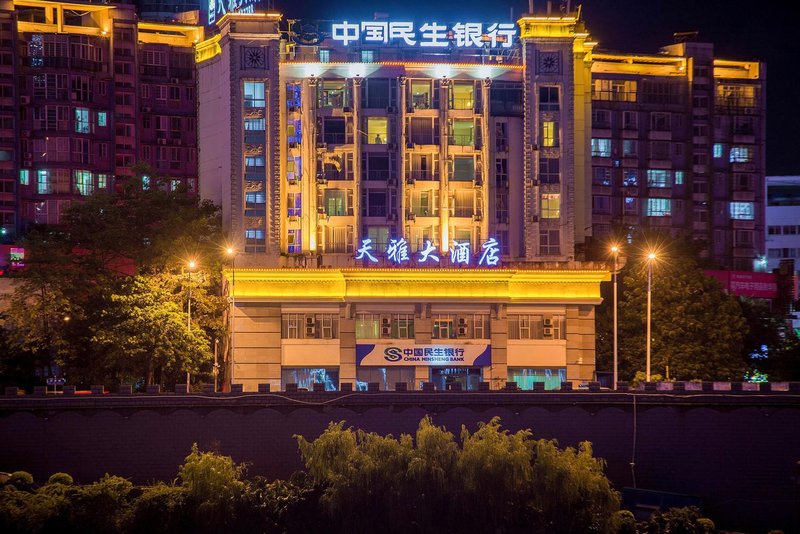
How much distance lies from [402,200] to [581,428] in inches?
881

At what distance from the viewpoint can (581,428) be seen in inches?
2293

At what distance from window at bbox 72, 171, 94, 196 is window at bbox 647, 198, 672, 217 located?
48178mm

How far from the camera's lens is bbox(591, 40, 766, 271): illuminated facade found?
356ft

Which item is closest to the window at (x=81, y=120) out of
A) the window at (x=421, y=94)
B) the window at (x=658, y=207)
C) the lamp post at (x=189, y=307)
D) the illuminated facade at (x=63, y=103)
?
the illuminated facade at (x=63, y=103)

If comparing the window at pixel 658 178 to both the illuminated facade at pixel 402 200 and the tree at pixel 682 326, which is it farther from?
the tree at pixel 682 326

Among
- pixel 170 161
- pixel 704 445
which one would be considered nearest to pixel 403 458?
pixel 704 445

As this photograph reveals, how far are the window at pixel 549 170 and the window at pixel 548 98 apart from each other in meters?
3.16

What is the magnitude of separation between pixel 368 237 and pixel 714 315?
21030 millimetres

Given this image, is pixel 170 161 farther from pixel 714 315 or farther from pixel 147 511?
pixel 147 511

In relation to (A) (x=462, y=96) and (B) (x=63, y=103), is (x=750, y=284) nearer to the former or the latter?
(A) (x=462, y=96)

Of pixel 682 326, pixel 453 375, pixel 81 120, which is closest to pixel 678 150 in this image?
pixel 682 326

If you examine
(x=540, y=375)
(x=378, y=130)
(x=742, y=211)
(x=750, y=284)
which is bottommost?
(x=540, y=375)

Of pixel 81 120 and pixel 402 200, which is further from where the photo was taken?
pixel 81 120

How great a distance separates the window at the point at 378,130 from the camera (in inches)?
2992
